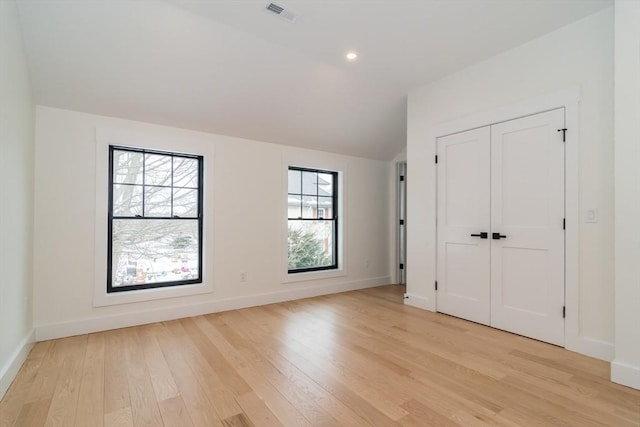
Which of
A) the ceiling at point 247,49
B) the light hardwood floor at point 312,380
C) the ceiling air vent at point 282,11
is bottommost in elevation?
the light hardwood floor at point 312,380

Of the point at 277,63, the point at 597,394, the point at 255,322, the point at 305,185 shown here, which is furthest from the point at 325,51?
the point at 597,394

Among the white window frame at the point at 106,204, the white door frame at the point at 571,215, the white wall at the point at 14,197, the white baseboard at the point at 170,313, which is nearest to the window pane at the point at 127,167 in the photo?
the white window frame at the point at 106,204

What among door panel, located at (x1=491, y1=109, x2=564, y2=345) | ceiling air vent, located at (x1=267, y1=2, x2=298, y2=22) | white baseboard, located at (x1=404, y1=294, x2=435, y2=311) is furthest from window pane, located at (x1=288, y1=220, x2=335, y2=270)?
ceiling air vent, located at (x1=267, y1=2, x2=298, y2=22)

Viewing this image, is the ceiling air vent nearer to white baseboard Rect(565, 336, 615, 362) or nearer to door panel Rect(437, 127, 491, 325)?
door panel Rect(437, 127, 491, 325)

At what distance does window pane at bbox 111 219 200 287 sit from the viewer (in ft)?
11.1

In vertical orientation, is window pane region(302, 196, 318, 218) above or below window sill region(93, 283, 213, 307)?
above

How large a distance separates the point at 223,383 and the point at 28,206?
236cm

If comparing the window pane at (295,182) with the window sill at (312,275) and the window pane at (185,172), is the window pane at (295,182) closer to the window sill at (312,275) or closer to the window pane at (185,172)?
the window sill at (312,275)

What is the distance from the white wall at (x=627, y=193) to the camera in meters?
2.10

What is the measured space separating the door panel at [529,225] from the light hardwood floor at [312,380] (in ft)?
0.87

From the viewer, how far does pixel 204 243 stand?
381cm

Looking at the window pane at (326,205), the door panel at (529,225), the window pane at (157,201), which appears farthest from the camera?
the window pane at (326,205)

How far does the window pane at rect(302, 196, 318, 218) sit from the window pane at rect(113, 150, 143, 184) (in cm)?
227

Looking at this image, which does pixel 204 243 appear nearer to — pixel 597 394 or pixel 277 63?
pixel 277 63
